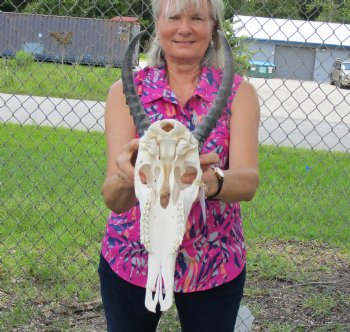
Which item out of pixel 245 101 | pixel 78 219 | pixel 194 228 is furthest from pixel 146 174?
pixel 78 219

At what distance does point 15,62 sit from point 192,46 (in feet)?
10.6

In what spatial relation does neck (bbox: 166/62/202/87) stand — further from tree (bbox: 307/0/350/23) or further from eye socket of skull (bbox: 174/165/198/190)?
tree (bbox: 307/0/350/23)

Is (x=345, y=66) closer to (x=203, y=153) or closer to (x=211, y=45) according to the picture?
(x=211, y=45)

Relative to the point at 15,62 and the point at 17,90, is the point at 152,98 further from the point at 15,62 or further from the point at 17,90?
the point at 17,90

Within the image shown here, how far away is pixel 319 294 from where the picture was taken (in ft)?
15.8

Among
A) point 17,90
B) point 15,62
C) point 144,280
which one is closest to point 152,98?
point 144,280

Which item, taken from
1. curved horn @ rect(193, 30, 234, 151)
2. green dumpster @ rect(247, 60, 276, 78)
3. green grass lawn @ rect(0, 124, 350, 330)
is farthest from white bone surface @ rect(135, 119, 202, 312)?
green dumpster @ rect(247, 60, 276, 78)

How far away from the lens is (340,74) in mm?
6102

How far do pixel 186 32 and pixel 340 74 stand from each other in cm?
401

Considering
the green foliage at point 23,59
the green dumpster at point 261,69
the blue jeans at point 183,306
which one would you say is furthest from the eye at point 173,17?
the green dumpster at point 261,69

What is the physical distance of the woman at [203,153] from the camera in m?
2.41

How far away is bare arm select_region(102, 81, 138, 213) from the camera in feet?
7.44

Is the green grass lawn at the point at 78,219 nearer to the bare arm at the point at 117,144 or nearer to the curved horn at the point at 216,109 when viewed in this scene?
the bare arm at the point at 117,144

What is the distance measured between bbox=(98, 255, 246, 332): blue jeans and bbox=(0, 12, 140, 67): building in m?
2.35
